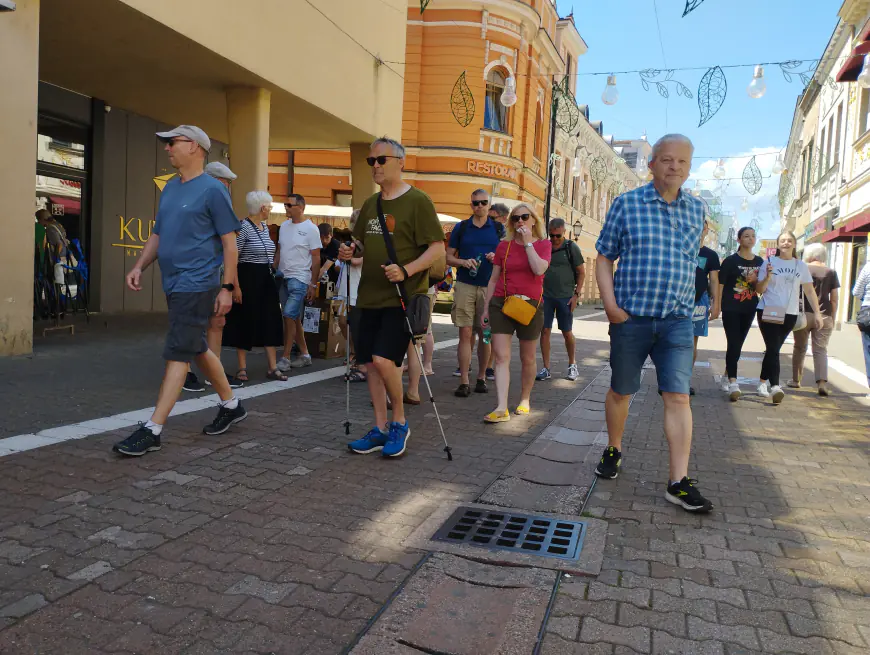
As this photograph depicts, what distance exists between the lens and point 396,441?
466 cm

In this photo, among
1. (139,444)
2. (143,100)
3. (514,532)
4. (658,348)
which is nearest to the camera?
(514,532)

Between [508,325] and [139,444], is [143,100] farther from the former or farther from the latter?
[139,444]

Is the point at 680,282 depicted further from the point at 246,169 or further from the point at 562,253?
the point at 246,169

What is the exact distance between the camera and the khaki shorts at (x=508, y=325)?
6176 mm

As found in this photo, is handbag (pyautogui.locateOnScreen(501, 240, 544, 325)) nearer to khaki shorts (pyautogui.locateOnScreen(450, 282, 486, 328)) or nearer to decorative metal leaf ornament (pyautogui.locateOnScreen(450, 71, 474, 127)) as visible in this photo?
khaki shorts (pyautogui.locateOnScreen(450, 282, 486, 328))

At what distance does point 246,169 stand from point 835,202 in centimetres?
2066

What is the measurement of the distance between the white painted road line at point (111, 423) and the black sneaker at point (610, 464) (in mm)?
3032

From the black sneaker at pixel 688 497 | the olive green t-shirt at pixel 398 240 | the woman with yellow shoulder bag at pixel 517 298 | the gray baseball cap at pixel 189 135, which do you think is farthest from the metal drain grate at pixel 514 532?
the gray baseball cap at pixel 189 135

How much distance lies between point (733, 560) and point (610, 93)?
33.8 feet

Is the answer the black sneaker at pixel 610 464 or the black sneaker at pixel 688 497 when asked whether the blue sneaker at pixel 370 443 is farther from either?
the black sneaker at pixel 688 497

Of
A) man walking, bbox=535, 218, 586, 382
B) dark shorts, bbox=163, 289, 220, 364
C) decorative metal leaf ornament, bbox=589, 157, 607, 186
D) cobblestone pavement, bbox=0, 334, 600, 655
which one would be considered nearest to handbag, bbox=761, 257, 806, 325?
man walking, bbox=535, 218, 586, 382

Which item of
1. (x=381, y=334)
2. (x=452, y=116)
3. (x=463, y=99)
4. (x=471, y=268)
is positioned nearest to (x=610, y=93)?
(x=463, y=99)

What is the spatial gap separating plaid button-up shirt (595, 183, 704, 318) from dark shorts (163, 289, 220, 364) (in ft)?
7.72

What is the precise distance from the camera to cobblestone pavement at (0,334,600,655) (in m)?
2.43
